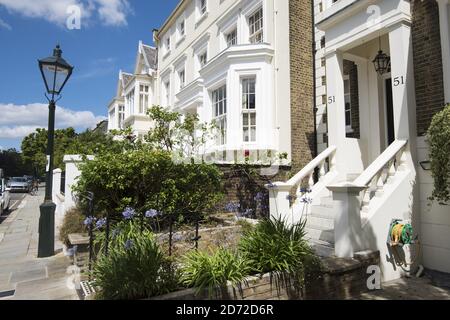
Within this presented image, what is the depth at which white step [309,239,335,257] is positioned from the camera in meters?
5.47

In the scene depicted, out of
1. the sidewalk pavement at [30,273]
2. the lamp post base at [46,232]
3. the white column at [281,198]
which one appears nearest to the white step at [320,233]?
the white column at [281,198]

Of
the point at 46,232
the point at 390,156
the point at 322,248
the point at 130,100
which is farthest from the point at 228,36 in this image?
the point at 130,100

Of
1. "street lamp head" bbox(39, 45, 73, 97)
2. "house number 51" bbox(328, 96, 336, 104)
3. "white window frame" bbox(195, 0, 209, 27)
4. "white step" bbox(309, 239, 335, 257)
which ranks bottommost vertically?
"white step" bbox(309, 239, 335, 257)

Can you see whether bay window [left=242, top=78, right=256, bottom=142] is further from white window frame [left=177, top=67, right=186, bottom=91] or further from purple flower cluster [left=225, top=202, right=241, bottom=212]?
white window frame [left=177, top=67, right=186, bottom=91]

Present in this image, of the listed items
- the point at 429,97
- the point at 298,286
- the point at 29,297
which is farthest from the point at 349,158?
the point at 29,297

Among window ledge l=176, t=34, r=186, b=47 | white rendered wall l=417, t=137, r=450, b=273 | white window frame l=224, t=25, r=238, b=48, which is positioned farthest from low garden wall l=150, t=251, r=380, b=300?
window ledge l=176, t=34, r=186, b=47

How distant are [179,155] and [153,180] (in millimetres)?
1544

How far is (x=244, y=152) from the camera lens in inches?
400

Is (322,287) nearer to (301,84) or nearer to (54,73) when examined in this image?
(54,73)

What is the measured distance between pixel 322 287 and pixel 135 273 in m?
2.67

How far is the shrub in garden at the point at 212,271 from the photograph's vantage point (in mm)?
3932

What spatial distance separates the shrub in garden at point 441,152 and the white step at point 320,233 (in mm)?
1860

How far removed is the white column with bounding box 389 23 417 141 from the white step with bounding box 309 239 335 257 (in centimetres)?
251

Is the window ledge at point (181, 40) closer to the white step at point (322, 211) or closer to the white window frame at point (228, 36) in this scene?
the white window frame at point (228, 36)
